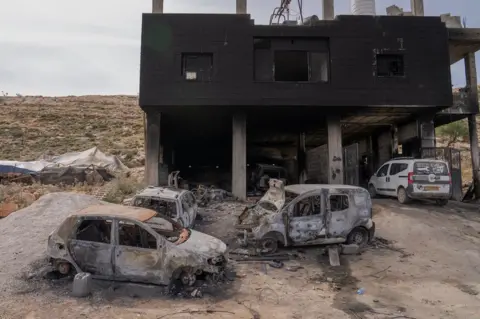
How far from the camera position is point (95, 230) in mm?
8297

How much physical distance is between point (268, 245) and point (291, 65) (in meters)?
11.7

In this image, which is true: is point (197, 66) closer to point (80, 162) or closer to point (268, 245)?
point (268, 245)

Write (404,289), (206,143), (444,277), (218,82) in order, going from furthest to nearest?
(206,143) < (218,82) < (444,277) < (404,289)

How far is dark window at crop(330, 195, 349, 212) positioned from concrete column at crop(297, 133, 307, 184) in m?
12.5

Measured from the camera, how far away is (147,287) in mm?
7887

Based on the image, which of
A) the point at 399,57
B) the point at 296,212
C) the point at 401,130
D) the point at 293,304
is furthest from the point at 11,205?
the point at 401,130

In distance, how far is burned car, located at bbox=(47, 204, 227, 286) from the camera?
7848mm

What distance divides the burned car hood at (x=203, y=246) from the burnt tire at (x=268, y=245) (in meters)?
1.94

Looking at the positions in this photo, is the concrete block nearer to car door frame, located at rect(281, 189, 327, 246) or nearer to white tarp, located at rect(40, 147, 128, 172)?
car door frame, located at rect(281, 189, 327, 246)

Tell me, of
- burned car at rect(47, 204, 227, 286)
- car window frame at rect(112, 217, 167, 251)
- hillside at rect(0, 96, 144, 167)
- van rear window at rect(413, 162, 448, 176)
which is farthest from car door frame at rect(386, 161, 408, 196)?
hillside at rect(0, 96, 144, 167)

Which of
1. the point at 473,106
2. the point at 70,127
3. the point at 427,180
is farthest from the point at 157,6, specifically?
the point at 70,127

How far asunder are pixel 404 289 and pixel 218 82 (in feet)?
37.0

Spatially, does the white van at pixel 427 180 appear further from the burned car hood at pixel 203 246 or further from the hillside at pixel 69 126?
the hillside at pixel 69 126

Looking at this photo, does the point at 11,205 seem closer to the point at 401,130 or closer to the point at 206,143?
the point at 206,143
